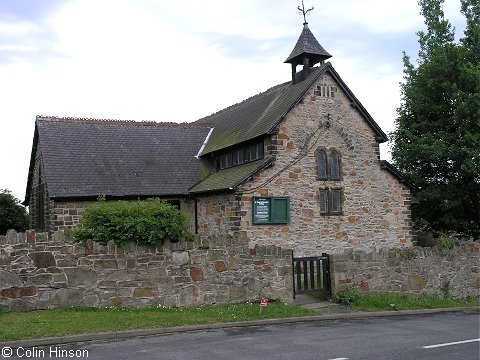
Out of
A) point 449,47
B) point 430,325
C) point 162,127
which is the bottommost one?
point 430,325

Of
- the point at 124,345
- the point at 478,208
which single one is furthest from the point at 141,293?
the point at 478,208

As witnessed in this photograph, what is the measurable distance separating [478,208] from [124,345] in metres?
20.1

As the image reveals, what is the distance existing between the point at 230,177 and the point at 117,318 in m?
10.6

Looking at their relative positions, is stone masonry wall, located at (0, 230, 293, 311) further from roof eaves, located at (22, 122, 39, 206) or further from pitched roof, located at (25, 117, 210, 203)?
roof eaves, located at (22, 122, 39, 206)

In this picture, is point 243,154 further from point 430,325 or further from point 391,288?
point 430,325

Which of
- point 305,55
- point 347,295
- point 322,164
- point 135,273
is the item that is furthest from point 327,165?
point 135,273

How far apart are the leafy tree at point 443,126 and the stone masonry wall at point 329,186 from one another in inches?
97.9

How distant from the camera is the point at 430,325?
43.7 feet

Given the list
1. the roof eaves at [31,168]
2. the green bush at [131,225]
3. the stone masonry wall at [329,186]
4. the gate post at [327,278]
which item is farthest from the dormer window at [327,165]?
the roof eaves at [31,168]

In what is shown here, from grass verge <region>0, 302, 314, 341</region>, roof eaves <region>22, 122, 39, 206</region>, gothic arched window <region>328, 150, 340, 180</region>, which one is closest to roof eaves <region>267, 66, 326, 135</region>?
gothic arched window <region>328, 150, 340, 180</region>

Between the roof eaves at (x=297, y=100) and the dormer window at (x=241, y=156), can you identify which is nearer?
the roof eaves at (x=297, y=100)

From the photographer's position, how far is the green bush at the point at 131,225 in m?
13.8

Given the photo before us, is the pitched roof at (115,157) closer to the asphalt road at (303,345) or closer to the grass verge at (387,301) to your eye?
the grass verge at (387,301)

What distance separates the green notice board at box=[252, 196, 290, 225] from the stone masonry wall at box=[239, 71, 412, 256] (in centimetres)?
20
